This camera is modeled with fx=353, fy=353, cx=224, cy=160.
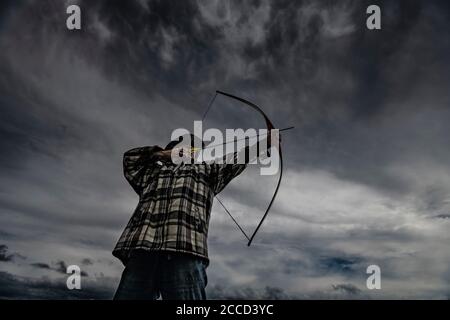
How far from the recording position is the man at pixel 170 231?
7.69 ft

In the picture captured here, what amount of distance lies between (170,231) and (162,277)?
12.2 inches

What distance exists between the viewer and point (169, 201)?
269 centimetres

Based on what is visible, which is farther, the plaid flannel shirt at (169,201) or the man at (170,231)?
the plaid flannel shirt at (169,201)

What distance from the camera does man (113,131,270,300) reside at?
234 cm

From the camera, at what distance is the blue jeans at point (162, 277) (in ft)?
7.57

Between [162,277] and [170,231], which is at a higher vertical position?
[170,231]

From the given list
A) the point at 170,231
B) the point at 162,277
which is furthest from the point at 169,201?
the point at 162,277

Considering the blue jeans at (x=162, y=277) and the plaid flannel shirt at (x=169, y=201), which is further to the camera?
the plaid flannel shirt at (x=169, y=201)

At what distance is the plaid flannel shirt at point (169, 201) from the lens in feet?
8.09

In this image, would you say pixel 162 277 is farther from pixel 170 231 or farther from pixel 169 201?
pixel 169 201

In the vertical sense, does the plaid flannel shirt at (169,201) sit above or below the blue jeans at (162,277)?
above
